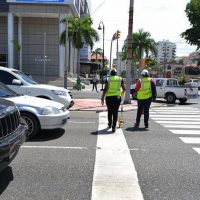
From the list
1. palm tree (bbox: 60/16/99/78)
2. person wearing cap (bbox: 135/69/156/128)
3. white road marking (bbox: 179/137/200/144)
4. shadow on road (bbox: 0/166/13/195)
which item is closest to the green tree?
palm tree (bbox: 60/16/99/78)

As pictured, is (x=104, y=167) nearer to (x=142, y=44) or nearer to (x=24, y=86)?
(x=24, y=86)

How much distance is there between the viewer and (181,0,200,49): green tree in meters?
56.2

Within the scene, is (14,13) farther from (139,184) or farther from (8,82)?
(139,184)

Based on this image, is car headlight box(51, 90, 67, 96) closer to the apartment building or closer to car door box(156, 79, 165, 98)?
car door box(156, 79, 165, 98)

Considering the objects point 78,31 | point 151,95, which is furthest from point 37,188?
point 78,31

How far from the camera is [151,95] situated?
1228cm

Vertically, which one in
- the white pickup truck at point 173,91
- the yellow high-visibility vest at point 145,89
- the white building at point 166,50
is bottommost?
the white pickup truck at point 173,91

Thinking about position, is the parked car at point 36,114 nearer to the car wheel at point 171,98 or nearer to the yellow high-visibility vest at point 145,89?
the yellow high-visibility vest at point 145,89

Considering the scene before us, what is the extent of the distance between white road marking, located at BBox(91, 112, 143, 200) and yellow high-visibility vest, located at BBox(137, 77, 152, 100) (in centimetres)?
270

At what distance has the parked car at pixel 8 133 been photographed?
212 inches

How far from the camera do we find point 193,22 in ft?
188

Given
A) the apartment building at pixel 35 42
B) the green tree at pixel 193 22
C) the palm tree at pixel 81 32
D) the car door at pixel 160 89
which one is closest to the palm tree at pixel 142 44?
the green tree at pixel 193 22

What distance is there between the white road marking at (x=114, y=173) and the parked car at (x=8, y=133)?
1224 millimetres

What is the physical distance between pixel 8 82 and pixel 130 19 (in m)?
10.7
